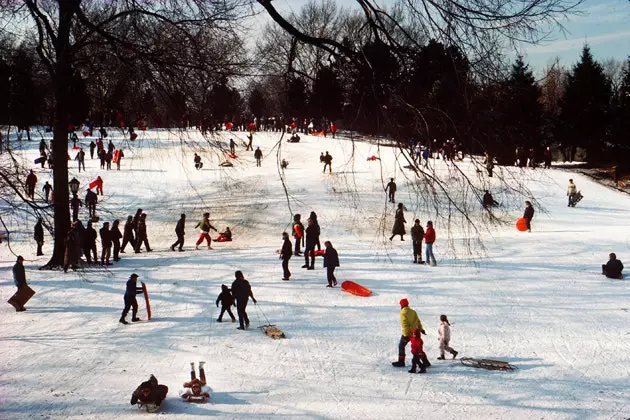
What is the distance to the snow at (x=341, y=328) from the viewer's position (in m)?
9.50

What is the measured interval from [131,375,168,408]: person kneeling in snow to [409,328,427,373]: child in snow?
4.53 m

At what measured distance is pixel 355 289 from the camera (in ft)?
51.2

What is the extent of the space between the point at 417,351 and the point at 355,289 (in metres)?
4.78

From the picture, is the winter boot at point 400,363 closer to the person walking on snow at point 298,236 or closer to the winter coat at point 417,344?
the winter coat at point 417,344

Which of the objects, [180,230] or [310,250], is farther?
[180,230]

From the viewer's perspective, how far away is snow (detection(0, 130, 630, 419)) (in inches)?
374

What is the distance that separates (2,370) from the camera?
10.7 meters

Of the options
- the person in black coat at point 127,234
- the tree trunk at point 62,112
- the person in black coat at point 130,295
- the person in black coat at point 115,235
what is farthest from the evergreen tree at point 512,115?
the person in black coat at point 127,234

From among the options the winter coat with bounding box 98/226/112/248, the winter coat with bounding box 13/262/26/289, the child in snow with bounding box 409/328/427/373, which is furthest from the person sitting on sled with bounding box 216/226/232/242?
the child in snow with bounding box 409/328/427/373

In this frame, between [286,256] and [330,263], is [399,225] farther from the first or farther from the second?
[286,256]

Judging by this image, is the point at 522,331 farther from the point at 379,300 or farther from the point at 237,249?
the point at 237,249

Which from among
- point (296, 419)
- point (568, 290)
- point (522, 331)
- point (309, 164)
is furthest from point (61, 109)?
point (309, 164)

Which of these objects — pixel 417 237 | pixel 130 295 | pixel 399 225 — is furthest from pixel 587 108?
pixel 130 295

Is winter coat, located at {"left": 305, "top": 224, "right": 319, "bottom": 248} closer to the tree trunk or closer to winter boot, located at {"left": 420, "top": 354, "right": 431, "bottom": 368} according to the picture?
→ the tree trunk
